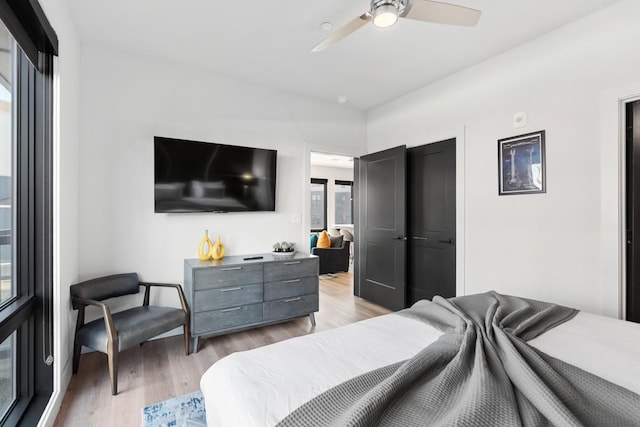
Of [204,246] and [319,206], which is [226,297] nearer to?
[204,246]

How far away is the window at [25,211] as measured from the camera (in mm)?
1558

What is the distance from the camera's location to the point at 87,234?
8.63ft

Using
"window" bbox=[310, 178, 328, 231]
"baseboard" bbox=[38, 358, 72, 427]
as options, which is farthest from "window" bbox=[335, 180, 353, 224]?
"baseboard" bbox=[38, 358, 72, 427]

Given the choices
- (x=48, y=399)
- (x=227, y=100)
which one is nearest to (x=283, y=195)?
(x=227, y=100)

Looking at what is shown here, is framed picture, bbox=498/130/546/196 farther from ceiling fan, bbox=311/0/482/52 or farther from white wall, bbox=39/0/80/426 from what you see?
white wall, bbox=39/0/80/426

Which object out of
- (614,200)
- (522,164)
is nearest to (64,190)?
(522,164)

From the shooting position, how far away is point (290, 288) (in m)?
3.13

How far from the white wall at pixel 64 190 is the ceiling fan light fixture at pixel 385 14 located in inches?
71.6

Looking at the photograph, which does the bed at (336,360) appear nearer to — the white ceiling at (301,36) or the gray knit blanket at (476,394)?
the gray knit blanket at (476,394)

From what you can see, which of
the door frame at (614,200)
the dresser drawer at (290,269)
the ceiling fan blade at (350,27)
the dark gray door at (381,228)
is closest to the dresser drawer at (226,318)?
the dresser drawer at (290,269)

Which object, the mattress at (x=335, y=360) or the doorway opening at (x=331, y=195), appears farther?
the doorway opening at (x=331, y=195)

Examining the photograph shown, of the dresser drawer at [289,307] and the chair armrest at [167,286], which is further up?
the chair armrest at [167,286]

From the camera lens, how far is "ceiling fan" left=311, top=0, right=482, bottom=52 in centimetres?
168

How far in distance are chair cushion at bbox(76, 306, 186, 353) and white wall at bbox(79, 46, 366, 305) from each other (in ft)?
1.82
